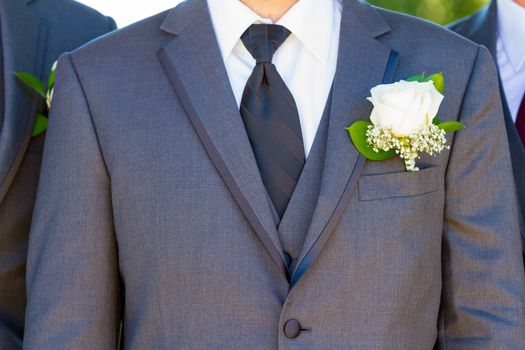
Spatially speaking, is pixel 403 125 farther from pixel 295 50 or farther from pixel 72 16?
pixel 72 16

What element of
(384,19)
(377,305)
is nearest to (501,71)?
(384,19)


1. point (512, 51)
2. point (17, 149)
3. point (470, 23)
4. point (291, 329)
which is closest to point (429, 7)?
point (470, 23)

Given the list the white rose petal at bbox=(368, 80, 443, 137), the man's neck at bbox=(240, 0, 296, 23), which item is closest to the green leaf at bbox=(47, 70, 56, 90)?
the man's neck at bbox=(240, 0, 296, 23)

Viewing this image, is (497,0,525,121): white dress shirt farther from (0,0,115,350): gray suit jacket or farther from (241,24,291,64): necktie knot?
(0,0,115,350): gray suit jacket

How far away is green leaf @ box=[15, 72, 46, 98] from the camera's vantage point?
11.6 feet

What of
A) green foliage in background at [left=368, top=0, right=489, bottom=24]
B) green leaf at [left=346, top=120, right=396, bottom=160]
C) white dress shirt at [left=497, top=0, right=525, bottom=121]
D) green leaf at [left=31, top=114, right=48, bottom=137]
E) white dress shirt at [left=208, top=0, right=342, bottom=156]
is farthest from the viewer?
green foliage in background at [left=368, top=0, right=489, bottom=24]

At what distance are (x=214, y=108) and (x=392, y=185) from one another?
54 centimetres

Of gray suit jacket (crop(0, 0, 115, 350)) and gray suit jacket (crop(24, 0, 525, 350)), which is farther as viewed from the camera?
gray suit jacket (crop(0, 0, 115, 350))

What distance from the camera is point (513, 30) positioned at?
157 inches

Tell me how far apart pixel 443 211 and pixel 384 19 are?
2.02 ft

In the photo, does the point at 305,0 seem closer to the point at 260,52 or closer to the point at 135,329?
the point at 260,52

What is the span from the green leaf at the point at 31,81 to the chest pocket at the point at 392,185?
1.09m

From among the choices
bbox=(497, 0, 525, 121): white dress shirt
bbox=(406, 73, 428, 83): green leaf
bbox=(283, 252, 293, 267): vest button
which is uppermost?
bbox=(406, 73, 428, 83): green leaf

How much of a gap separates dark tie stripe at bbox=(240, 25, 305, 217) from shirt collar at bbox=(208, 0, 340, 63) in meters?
0.08
